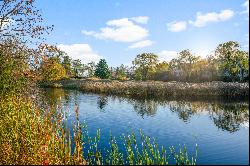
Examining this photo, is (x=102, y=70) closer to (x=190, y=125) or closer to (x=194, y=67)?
(x=194, y=67)

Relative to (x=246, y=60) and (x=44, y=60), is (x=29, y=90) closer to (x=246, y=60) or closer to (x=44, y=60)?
(x=44, y=60)

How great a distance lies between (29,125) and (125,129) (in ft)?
30.1

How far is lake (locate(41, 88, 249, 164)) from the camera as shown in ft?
47.3

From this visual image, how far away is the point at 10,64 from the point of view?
13.9 metres

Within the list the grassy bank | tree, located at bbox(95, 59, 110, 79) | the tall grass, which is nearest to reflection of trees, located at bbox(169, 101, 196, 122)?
the grassy bank

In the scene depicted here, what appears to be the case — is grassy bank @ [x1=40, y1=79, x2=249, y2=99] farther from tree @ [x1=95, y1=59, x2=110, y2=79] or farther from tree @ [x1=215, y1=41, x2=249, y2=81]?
tree @ [x1=95, y1=59, x2=110, y2=79]

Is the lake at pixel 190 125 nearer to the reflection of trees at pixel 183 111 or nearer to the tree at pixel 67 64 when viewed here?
the reflection of trees at pixel 183 111

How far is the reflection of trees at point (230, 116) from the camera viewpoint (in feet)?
66.9

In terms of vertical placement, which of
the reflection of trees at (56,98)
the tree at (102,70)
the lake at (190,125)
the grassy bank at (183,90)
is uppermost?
the tree at (102,70)

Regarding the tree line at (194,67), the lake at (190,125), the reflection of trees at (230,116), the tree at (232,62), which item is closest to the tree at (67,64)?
the tree line at (194,67)

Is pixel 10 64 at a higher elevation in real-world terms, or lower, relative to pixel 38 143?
higher

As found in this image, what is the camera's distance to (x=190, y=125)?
817 inches

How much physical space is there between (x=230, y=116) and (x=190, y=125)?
4.82 metres

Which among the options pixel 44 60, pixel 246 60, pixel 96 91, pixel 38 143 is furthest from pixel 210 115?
pixel 246 60
